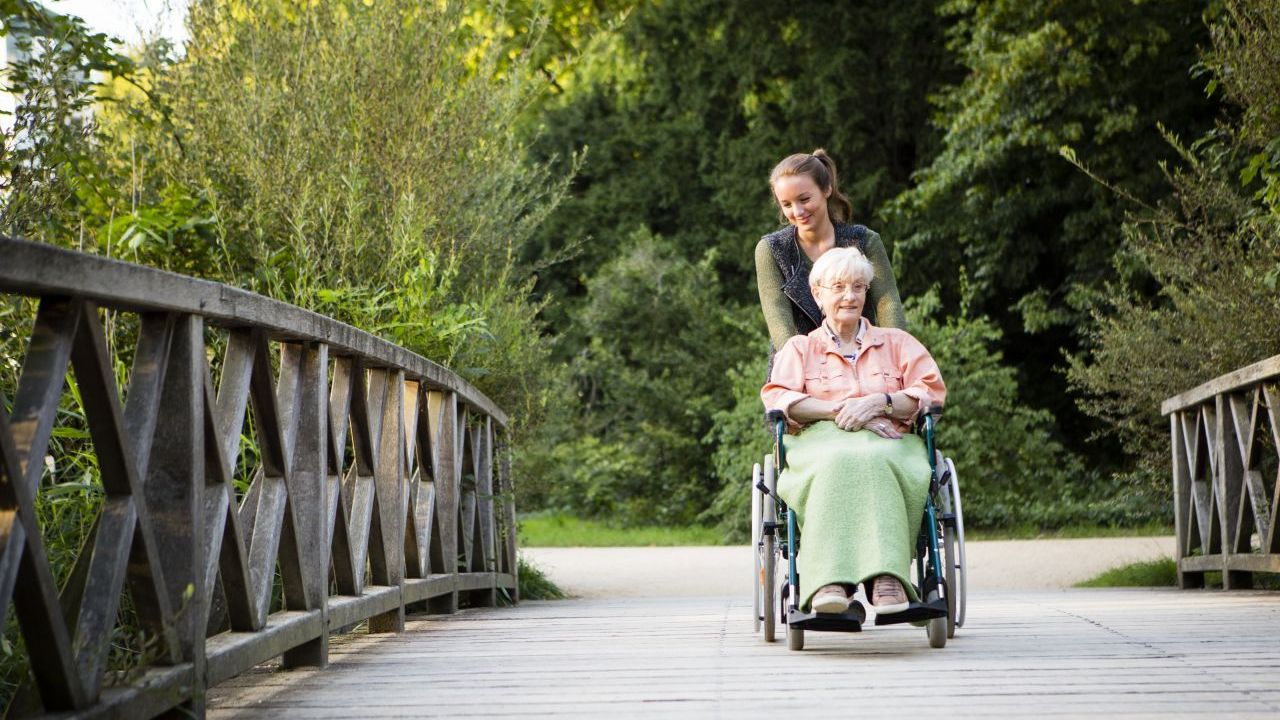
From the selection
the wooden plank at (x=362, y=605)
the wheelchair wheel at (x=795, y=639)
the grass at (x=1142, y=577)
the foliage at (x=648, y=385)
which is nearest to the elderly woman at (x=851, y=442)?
the wheelchair wheel at (x=795, y=639)

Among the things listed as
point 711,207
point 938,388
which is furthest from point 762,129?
point 938,388

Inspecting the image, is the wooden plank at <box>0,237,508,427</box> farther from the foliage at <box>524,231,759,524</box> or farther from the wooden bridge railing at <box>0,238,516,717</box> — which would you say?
the foliage at <box>524,231,759,524</box>

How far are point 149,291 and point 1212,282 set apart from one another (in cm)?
573

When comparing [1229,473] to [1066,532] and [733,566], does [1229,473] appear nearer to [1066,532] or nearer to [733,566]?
[733,566]

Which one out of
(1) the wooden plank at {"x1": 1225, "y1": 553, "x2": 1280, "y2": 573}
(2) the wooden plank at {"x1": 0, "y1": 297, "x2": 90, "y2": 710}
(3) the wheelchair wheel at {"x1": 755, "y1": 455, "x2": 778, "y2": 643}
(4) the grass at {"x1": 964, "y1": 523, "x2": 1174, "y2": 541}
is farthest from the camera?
(4) the grass at {"x1": 964, "y1": 523, "x2": 1174, "y2": 541}

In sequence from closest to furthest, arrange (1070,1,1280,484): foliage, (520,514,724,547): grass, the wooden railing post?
the wooden railing post, (1070,1,1280,484): foliage, (520,514,724,547): grass

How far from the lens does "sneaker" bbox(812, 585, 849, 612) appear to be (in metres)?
3.73

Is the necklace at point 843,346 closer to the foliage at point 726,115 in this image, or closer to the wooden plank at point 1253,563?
the wooden plank at point 1253,563

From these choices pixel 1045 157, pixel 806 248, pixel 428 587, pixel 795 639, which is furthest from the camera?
pixel 1045 157

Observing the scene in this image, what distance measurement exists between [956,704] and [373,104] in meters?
4.65

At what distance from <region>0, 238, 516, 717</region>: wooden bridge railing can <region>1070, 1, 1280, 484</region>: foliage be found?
3.60 meters

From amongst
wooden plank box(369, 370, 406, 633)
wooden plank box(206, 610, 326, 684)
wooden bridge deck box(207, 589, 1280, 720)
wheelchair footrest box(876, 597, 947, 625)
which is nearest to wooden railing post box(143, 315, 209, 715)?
wooden plank box(206, 610, 326, 684)

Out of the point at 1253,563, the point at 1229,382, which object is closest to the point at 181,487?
the point at 1229,382

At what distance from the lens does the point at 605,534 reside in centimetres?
1680
